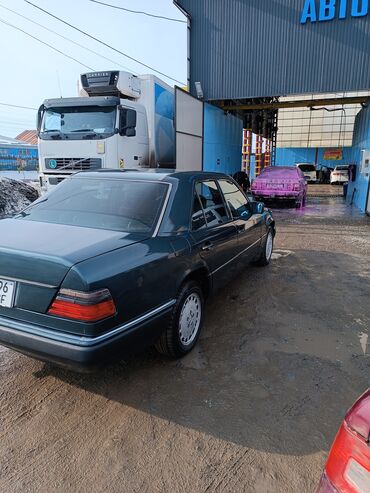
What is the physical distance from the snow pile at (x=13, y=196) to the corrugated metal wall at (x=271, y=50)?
7111 millimetres

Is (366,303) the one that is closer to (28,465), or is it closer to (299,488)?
(299,488)

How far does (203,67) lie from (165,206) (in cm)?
1197

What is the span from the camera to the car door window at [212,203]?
3.60 metres

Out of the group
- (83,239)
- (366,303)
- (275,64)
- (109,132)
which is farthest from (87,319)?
(275,64)

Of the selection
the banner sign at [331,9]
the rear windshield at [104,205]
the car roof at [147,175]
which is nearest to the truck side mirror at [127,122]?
the car roof at [147,175]

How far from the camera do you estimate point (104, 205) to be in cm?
318

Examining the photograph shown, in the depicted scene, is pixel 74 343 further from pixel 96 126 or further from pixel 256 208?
pixel 96 126

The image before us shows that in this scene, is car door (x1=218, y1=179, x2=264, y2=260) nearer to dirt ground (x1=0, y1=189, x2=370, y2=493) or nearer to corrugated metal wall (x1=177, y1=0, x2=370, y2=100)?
dirt ground (x1=0, y1=189, x2=370, y2=493)

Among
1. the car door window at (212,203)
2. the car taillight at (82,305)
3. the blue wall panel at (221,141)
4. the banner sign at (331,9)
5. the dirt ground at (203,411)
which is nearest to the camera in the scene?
the dirt ground at (203,411)

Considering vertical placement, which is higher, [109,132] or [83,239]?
[109,132]

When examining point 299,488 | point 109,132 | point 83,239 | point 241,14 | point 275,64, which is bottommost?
point 299,488

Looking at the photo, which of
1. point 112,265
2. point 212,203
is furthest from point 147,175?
point 112,265

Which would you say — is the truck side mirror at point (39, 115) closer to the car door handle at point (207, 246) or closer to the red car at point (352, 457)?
Result: the car door handle at point (207, 246)

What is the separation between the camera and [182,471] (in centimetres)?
206
